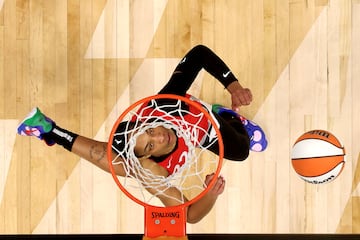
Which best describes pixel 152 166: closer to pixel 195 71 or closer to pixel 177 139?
pixel 177 139

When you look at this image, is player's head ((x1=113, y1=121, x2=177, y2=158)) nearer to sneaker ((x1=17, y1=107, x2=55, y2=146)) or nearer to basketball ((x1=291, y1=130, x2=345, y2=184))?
sneaker ((x1=17, y1=107, x2=55, y2=146))

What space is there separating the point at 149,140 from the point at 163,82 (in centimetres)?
63

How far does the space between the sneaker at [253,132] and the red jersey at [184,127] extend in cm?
28

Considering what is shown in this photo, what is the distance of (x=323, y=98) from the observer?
2.98m

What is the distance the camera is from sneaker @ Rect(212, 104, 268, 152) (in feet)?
9.46

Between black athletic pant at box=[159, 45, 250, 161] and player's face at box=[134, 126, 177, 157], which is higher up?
black athletic pant at box=[159, 45, 250, 161]

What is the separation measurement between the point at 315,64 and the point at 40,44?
153 cm

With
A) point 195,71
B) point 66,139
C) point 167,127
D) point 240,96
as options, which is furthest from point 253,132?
point 66,139

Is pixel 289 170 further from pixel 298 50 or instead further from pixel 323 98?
pixel 298 50

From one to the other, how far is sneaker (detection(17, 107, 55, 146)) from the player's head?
42cm

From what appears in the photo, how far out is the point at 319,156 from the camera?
2.56 m

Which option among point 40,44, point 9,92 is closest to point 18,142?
point 9,92

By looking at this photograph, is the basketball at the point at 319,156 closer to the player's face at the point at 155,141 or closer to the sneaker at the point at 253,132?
the sneaker at the point at 253,132

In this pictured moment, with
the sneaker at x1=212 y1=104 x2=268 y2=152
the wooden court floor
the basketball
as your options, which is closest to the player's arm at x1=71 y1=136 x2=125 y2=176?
the wooden court floor
